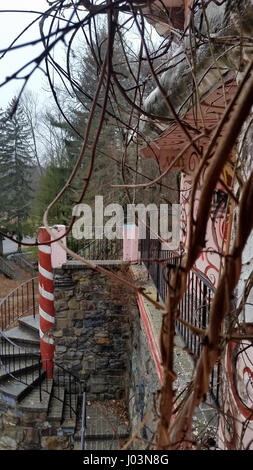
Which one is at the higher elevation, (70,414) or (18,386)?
(18,386)

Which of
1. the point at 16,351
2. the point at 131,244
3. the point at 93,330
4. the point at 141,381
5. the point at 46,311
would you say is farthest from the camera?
the point at 16,351

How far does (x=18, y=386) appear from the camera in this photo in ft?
20.1

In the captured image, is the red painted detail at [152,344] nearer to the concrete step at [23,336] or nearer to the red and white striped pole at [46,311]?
the red and white striped pole at [46,311]

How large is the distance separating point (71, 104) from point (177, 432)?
13.7 meters

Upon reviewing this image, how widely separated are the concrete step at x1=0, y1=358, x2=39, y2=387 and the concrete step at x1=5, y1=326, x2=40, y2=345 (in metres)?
0.49

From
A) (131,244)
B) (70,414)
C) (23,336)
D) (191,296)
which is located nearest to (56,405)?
(70,414)

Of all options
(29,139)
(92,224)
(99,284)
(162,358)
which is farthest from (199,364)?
(29,139)

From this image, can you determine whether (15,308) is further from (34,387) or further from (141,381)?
(141,381)

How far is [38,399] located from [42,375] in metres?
0.62

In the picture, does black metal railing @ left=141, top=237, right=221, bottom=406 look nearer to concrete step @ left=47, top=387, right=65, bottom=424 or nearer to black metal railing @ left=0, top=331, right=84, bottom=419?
black metal railing @ left=0, top=331, right=84, bottom=419

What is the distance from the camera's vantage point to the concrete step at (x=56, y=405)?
18.6 ft

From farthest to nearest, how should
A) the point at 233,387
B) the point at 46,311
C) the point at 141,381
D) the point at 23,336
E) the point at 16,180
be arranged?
the point at 16,180, the point at 23,336, the point at 46,311, the point at 141,381, the point at 233,387

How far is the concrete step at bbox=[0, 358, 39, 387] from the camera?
6429 mm

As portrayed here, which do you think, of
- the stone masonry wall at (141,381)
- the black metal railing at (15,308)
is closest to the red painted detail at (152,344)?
the stone masonry wall at (141,381)
